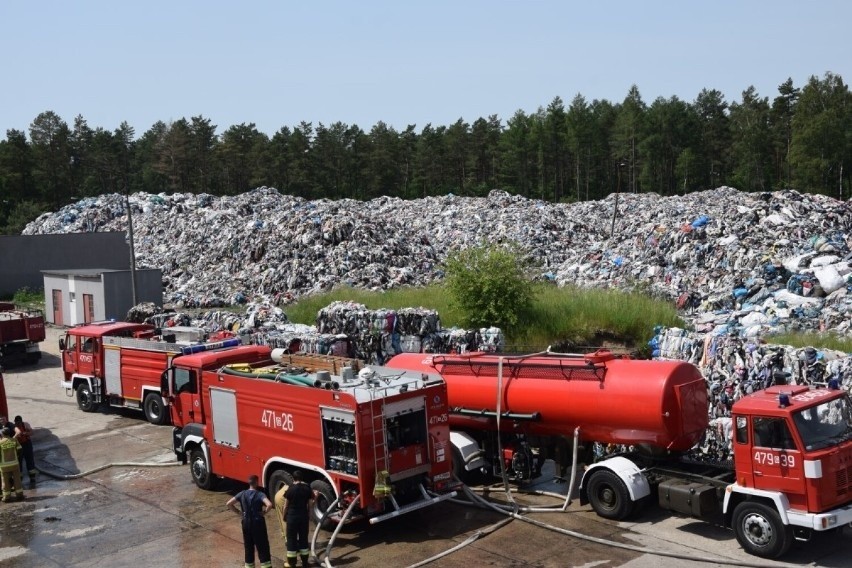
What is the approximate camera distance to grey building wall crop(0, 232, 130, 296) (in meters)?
47.4

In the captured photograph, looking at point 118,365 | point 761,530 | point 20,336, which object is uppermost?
point 20,336

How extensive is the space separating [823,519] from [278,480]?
8.06 m

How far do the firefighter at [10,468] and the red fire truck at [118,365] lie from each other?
4538mm

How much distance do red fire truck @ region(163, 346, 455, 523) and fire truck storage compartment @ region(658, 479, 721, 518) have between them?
3.34 metres

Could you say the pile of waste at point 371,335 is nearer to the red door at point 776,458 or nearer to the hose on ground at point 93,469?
the hose on ground at point 93,469

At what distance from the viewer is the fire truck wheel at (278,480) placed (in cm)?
1353

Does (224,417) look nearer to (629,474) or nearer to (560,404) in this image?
(560,404)

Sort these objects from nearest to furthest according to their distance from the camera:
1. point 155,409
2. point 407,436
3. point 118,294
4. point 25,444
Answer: point 407,436 < point 25,444 < point 155,409 < point 118,294

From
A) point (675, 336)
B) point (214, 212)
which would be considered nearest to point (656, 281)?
point (675, 336)

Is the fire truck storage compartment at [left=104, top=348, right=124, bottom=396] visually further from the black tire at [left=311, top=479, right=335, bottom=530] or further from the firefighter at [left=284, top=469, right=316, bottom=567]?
the firefighter at [left=284, top=469, right=316, bottom=567]

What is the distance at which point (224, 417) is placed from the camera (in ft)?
48.6

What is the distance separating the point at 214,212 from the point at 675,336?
39.1 m

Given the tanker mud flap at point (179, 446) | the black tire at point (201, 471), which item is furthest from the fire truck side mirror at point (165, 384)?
the black tire at point (201, 471)

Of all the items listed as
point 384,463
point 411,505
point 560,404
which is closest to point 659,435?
point 560,404
